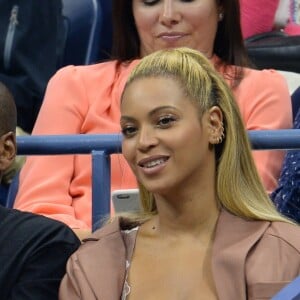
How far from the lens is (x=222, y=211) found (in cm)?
294

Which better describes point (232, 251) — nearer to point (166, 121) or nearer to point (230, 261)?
point (230, 261)

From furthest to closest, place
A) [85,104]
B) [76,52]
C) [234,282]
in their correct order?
[76,52] → [85,104] → [234,282]

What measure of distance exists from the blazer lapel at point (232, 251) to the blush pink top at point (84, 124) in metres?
0.63

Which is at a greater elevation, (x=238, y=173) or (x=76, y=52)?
(x=238, y=173)

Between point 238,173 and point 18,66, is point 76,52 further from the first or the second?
point 238,173

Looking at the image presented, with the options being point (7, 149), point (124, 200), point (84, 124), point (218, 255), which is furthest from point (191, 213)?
point (84, 124)

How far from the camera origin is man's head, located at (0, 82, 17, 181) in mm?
3123

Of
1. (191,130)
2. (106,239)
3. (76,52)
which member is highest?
(191,130)

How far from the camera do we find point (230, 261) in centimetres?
278

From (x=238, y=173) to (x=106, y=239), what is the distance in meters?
0.36

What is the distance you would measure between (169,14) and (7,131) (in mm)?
913

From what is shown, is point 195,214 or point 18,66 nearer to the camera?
point 195,214

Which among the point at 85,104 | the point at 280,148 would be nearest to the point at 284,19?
the point at 85,104

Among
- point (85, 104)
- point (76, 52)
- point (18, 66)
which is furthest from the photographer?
point (76, 52)
